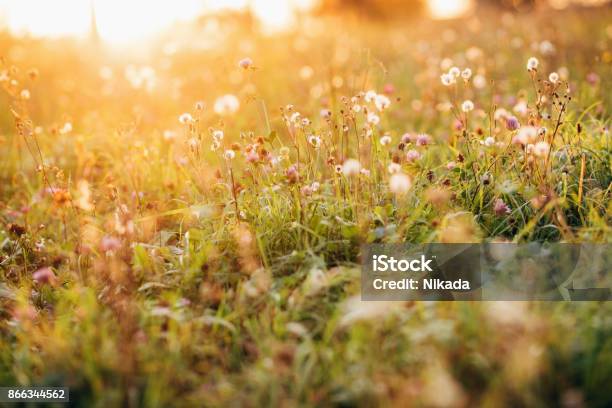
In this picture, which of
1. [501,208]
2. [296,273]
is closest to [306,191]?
[296,273]

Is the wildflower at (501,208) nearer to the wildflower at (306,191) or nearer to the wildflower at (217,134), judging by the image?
the wildflower at (306,191)

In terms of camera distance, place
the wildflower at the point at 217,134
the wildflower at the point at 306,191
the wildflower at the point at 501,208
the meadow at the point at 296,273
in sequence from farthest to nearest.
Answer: the wildflower at the point at 217,134 → the wildflower at the point at 306,191 → the wildflower at the point at 501,208 → the meadow at the point at 296,273

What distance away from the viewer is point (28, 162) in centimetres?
424

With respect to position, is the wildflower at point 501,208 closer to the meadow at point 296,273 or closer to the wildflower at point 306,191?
the meadow at point 296,273

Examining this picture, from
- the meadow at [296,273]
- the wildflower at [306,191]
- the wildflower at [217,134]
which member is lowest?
the meadow at [296,273]

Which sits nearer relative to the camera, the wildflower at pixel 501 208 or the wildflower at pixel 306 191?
the wildflower at pixel 501 208

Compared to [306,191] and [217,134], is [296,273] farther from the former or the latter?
[217,134]

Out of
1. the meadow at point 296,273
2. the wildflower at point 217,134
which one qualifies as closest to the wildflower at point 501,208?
the meadow at point 296,273

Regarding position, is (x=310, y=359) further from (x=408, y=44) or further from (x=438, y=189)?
(x=408, y=44)

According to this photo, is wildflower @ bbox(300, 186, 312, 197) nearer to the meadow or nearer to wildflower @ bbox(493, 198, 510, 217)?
A: the meadow

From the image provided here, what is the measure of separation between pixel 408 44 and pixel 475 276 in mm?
6024

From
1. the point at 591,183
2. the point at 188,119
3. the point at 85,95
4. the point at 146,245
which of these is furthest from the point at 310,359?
the point at 85,95

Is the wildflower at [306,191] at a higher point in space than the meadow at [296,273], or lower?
higher

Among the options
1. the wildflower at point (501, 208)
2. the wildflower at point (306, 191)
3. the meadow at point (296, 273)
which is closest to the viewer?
the meadow at point (296, 273)
